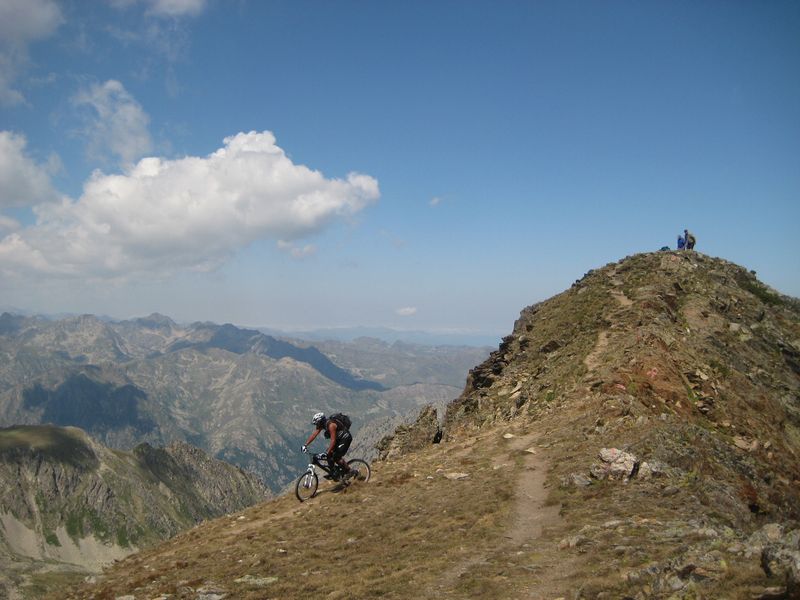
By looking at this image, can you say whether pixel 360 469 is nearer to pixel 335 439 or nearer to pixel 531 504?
pixel 335 439

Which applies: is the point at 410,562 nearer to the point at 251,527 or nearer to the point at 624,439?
the point at 251,527

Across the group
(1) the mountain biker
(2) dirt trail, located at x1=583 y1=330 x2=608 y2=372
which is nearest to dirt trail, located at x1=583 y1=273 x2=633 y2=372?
(2) dirt trail, located at x1=583 y1=330 x2=608 y2=372

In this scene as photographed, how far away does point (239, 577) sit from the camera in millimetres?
15289

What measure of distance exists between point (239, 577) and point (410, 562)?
5212 mm

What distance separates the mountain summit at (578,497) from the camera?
484 inches

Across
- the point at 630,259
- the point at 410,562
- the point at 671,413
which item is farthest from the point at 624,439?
the point at 630,259

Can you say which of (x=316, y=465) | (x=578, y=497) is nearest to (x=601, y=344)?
(x=578, y=497)

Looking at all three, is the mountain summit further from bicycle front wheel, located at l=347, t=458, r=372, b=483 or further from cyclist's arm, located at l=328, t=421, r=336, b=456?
cyclist's arm, located at l=328, t=421, r=336, b=456

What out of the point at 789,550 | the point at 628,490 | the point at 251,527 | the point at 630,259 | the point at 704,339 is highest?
the point at 630,259

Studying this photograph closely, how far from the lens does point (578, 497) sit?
19000 millimetres

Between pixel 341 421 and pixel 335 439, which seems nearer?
pixel 335 439

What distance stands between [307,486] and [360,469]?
9.13ft

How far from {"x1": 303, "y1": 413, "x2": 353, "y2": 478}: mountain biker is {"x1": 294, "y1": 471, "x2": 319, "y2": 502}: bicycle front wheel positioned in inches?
39.9

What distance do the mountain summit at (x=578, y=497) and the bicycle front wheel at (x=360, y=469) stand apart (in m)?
1.16
